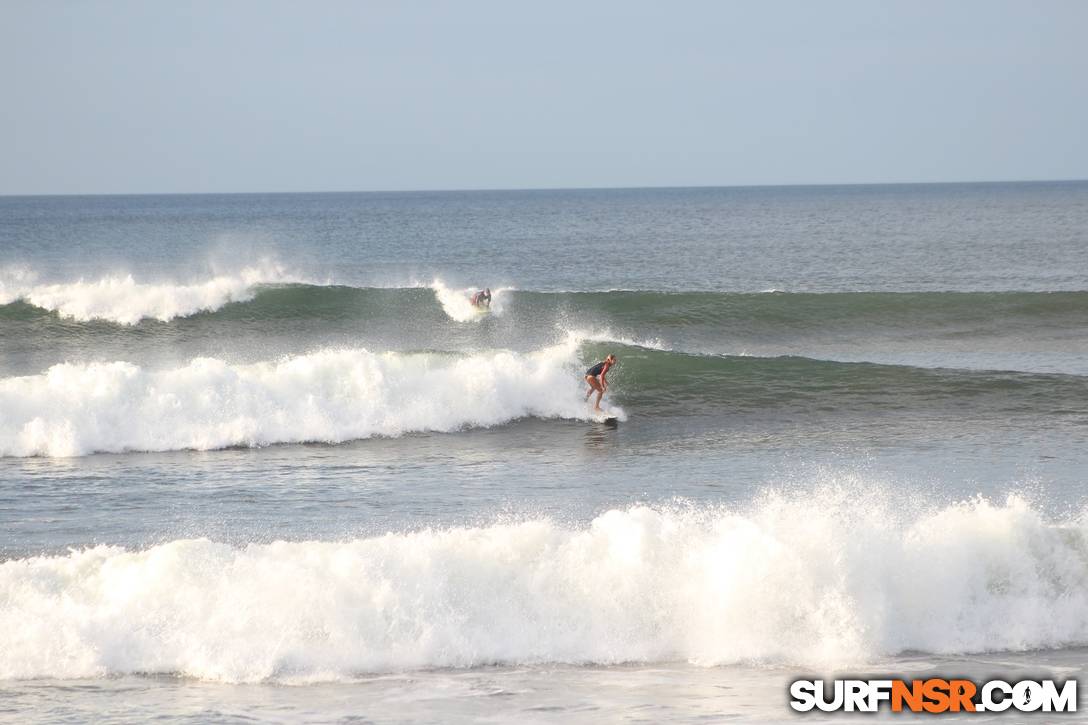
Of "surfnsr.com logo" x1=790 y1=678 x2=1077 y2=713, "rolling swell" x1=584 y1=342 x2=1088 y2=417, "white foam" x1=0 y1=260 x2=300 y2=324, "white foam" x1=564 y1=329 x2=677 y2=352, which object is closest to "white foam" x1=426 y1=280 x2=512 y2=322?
"white foam" x1=564 y1=329 x2=677 y2=352

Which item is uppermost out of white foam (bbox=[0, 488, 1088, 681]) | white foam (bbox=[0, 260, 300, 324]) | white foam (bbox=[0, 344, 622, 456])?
white foam (bbox=[0, 260, 300, 324])

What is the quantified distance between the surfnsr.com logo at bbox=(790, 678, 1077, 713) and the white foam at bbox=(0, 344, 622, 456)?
32.6 feet

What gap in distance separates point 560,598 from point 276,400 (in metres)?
9.16

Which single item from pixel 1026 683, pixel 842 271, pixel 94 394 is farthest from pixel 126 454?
pixel 842 271

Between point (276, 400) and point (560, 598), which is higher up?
point (276, 400)

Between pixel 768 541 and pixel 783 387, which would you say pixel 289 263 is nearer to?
pixel 783 387

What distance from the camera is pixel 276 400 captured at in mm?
17422

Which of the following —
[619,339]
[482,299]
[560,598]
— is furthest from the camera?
[482,299]

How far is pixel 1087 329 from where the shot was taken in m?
27.3

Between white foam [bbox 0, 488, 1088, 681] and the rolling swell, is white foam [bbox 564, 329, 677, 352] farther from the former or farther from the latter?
white foam [bbox 0, 488, 1088, 681]

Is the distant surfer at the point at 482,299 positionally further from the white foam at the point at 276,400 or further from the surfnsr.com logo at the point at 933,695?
the surfnsr.com logo at the point at 933,695

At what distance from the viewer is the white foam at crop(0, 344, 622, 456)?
16.3m

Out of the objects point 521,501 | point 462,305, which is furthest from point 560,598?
point 462,305

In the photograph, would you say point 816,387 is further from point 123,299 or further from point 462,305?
point 123,299
